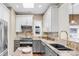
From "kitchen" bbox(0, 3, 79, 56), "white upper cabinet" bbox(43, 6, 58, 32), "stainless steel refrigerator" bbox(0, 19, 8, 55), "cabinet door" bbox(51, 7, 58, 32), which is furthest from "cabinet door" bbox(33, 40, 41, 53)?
"stainless steel refrigerator" bbox(0, 19, 8, 55)

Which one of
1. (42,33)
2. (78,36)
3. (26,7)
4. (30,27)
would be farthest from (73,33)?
(26,7)

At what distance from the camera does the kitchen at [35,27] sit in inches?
93.0

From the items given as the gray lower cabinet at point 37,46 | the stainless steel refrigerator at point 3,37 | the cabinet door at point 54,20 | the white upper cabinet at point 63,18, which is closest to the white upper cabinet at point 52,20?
the cabinet door at point 54,20

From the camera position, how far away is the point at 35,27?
264 cm

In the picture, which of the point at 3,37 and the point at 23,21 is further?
the point at 23,21

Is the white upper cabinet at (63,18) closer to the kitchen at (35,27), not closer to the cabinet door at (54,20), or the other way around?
the kitchen at (35,27)

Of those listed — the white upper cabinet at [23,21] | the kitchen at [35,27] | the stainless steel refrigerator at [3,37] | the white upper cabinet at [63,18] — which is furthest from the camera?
the white upper cabinet at [63,18]

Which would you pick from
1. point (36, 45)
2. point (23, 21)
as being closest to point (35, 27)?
point (23, 21)

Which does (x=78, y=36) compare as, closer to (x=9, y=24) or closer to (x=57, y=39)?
(x=57, y=39)

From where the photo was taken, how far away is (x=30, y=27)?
2660 millimetres

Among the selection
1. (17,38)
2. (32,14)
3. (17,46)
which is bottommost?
(17,46)

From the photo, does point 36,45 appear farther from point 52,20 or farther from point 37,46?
point 52,20

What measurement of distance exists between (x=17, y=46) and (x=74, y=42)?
3.83ft

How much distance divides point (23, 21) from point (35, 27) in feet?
0.93
